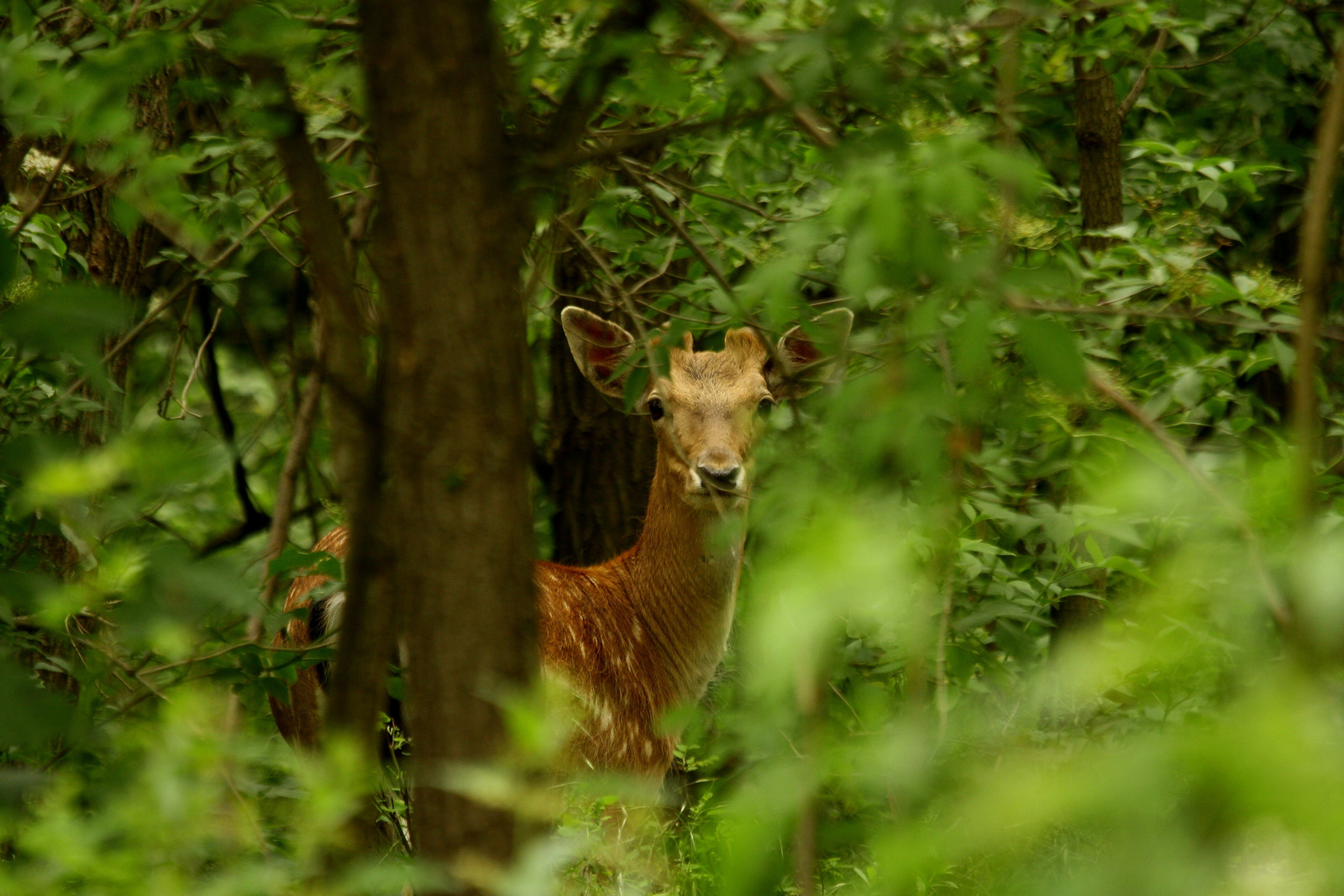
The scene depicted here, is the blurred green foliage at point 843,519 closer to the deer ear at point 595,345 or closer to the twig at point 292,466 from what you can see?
the deer ear at point 595,345

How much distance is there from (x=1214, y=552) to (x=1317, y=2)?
5.03m

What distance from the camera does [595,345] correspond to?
199 inches

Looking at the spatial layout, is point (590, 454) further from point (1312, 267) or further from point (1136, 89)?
point (1312, 267)

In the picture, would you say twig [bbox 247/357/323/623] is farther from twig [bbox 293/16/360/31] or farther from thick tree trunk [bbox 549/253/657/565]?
twig [bbox 293/16/360/31]

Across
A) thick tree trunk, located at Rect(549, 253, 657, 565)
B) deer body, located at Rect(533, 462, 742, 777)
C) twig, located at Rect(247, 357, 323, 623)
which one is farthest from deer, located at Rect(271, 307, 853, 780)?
thick tree trunk, located at Rect(549, 253, 657, 565)

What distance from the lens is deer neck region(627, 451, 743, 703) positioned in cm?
500

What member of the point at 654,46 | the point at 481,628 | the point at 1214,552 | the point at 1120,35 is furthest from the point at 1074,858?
the point at 1120,35

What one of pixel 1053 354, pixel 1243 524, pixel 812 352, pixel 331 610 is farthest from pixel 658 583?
pixel 1243 524

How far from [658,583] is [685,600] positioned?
13 cm

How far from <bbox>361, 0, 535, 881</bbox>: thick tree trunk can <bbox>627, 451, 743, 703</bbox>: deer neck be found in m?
3.17

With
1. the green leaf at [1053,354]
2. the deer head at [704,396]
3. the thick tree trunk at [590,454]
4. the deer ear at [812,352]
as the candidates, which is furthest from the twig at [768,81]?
the thick tree trunk at [590,454]

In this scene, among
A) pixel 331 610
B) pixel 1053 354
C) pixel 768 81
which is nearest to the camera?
pixel 1053 354

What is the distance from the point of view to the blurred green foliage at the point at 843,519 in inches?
43.4

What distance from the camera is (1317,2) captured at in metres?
5.49
